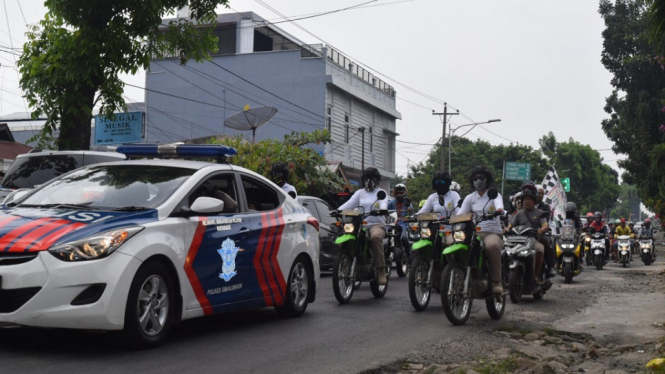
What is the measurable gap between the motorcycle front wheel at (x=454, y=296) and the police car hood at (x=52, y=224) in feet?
12.2

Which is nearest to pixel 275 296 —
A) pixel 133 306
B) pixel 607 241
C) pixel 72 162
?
pixel 133 306

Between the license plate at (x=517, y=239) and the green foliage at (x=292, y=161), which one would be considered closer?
the license plate at (x=517, y=239)

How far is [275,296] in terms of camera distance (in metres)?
9.17

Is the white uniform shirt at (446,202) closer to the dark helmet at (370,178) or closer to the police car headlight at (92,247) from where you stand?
the dark helmet at (370,178)

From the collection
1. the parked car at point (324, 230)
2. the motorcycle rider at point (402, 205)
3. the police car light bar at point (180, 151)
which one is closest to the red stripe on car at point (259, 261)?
the police car light bar at point (180, 151)

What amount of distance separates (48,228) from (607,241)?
2175 cm

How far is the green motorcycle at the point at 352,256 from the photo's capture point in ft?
38.2

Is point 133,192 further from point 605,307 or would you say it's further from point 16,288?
point 605,307

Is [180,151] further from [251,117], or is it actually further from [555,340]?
[251,117]

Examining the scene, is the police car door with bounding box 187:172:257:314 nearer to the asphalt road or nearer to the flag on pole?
the asphalt road

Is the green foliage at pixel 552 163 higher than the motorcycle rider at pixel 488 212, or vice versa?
the green foliage at pixel 552 163

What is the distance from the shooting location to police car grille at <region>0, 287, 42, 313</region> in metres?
6.37

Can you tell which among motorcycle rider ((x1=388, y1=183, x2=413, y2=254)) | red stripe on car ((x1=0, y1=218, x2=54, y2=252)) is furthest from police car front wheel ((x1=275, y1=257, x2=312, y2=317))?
motorcycle rider ((x1=388, y1=183, x2=413, y2=254))

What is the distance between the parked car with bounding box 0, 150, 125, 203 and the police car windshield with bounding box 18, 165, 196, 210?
6604mm
